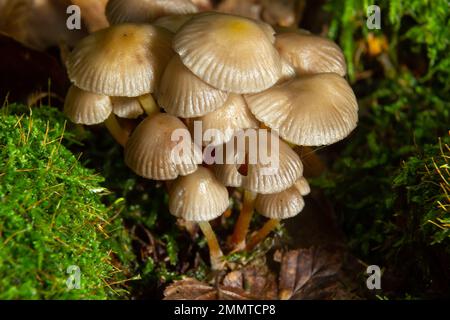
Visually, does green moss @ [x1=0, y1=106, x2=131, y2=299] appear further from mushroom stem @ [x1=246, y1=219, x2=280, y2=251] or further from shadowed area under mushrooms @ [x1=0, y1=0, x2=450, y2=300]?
mushroom stem @ [x1=246, y1=219, x2=280, y2=251]

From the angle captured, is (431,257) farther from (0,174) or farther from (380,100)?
(0,174)

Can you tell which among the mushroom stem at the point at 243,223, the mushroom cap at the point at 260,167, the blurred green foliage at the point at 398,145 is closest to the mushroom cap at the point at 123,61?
the mushroom cap at the point at 260,167

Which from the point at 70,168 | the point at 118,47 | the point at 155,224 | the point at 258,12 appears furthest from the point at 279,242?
the point at 258,12

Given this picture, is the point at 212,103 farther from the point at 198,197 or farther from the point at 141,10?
the point at 141,10

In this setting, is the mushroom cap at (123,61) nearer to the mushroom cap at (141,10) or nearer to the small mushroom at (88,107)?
the small mushroom at (88,107)

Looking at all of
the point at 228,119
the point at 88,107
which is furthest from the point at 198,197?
the point at 88,107

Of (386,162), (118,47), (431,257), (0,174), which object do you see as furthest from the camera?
(386,162)

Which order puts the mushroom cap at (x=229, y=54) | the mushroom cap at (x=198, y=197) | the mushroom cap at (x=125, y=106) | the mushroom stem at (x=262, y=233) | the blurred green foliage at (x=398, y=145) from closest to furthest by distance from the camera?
the mushroom cap at (x=229, y=54)
the mushroom cap at (x=198, y=197)
the mushroom cap at (x=125, y=106)
the blurred green foliage at (x=398, y=145)
the mushroom stem at (x=262, y=233)
